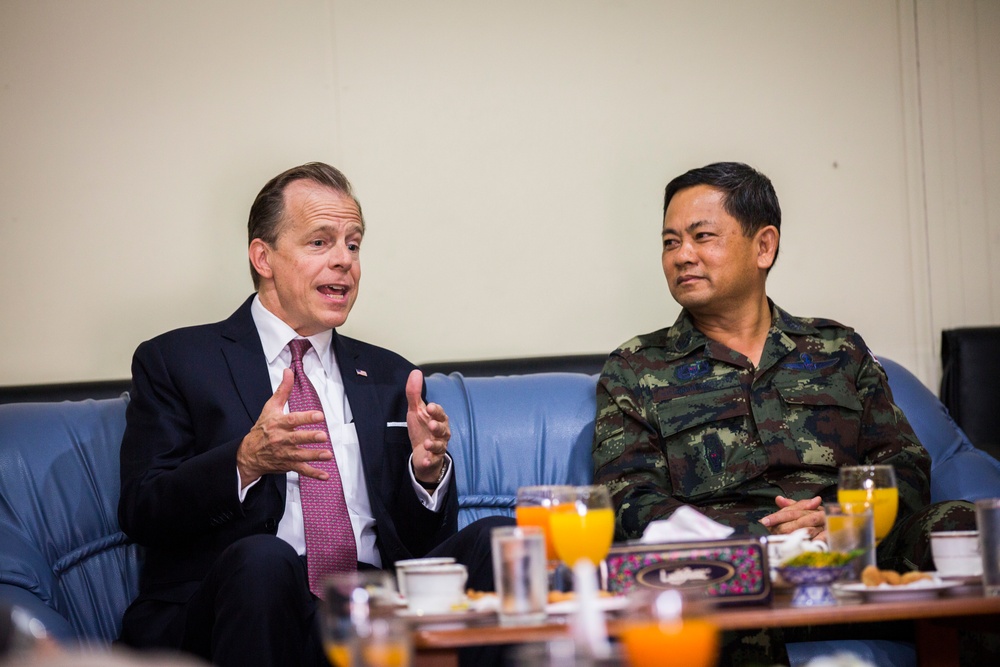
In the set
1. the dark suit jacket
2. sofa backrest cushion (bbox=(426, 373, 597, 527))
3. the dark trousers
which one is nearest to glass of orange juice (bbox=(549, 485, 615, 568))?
the dark trousers

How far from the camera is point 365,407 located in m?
2.43

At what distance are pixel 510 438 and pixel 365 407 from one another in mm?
455

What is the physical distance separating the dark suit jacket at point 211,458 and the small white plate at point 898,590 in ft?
3.59

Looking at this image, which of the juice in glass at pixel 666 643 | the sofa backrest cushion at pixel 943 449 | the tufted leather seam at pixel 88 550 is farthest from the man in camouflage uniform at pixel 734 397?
the juice in glass at pixel 666 643

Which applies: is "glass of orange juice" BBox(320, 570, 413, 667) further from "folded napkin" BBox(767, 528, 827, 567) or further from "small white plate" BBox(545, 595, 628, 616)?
"folded napkin" BBox(767, 528, 827, 567)

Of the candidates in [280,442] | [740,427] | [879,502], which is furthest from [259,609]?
[740,427]

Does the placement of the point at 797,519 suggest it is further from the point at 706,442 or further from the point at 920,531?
the point at 706,442

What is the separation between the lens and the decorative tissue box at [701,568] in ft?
4.59

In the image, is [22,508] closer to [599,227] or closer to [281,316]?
[281,316]

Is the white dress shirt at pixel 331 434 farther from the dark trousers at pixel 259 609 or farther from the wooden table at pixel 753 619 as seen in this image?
the wooden table at pixel 753 619

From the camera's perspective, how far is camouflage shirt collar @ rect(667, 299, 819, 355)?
2.66m

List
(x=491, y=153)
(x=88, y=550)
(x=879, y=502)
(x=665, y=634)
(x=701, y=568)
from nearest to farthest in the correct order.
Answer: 1. (x=665, y=634)
2. (x=701, y=568)
3. (x=879, y=502)
4. (x=88, y=550)
5. (x=491, y=153)

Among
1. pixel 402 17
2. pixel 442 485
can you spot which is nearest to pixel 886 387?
pixel 442 485

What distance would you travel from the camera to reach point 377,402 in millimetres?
2467
